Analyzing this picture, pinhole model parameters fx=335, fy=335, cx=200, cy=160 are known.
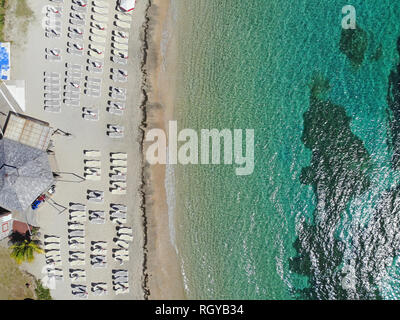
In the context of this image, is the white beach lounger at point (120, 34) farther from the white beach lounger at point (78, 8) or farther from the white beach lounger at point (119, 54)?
the white beach lounger at point (78, 8)

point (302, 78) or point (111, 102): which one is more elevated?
point (302, 78)

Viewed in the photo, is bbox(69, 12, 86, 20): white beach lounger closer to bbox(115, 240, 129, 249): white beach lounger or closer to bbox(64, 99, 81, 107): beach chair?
bbox(64, 99, 81, 107): beach chair

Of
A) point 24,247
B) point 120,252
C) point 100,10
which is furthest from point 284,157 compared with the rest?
point 24,247

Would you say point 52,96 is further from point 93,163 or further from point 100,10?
point 100,10

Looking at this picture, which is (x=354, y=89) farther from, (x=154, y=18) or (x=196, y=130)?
(x=154, y=18)

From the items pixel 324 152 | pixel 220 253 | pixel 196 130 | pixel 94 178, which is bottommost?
pixel 220 253

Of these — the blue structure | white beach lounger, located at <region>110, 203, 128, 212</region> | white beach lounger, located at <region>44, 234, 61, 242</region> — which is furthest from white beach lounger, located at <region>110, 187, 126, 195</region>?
the blue structure

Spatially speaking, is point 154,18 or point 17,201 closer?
point 17,201

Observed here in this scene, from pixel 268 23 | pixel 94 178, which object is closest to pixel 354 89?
pixel 268 23
